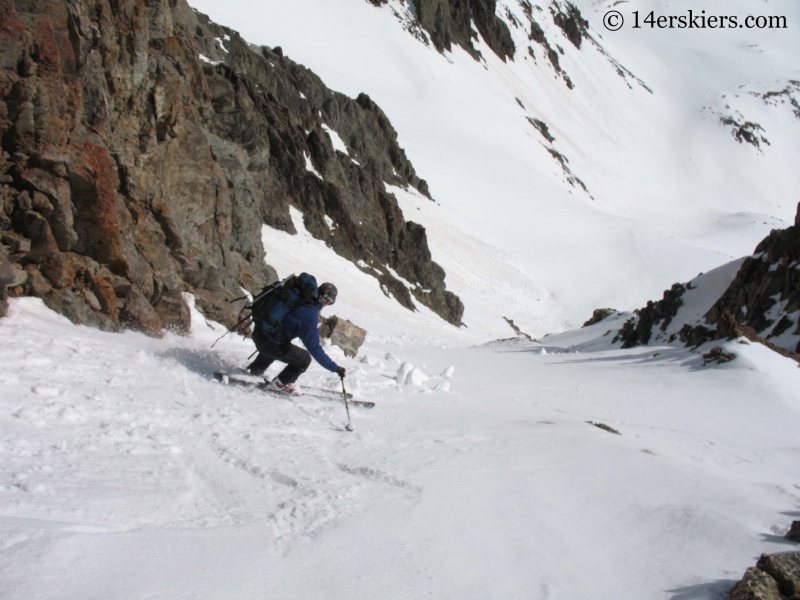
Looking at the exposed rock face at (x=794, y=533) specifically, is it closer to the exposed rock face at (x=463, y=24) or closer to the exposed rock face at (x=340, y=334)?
the exposed rock face at (x=340, y=334)

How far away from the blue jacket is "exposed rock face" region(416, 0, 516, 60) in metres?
75.6

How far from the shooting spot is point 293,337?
6.32 m

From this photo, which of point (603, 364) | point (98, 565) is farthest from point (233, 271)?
point (98, 565)

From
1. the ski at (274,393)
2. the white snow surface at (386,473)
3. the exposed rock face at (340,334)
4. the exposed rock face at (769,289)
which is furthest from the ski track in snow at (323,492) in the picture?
the exposed rock face at (769,289)

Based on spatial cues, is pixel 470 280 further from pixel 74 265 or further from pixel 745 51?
pixel 745 51

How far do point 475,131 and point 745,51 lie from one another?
111 m

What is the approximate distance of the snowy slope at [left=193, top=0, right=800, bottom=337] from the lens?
4756 centimetres

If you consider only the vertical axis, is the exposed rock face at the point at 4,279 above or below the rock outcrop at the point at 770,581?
below

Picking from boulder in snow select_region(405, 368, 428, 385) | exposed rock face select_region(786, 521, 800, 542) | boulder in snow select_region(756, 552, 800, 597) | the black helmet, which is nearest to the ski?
the black helmet

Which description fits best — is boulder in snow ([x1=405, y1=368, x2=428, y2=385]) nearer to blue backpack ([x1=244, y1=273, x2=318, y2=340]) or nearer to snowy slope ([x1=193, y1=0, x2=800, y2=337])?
blue backpack ([x1=244, y1=273, x2=318, y2=340])

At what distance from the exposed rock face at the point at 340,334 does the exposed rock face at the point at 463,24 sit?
70745mm

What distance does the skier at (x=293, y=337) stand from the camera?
6133mm

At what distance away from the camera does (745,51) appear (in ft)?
468

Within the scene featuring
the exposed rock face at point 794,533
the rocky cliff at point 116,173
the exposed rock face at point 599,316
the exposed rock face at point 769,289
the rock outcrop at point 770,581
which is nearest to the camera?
the rock outcrop at point 770,581
